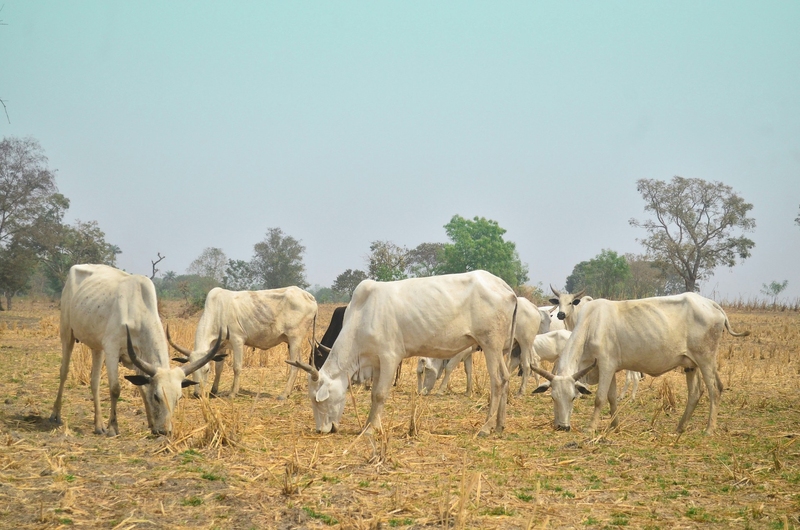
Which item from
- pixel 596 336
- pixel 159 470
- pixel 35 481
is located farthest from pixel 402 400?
pixel 35 481

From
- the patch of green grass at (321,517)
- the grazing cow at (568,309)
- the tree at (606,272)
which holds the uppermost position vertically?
the tree at (606,272)

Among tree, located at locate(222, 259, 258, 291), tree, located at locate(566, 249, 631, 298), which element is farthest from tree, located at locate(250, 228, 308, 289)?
tree, located at locate(566, 249, 631, 298)

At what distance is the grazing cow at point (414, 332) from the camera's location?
31.3 feet

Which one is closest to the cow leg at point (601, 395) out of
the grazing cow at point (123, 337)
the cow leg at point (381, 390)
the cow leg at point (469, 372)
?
the cow leg at point (381, 390)

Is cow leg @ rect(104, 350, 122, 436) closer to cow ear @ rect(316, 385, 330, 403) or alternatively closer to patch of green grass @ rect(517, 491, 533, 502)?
cow ear @ rect(316, 385, 330, 403)

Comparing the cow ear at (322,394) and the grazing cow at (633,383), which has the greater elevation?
the grazing cow at (633,383)

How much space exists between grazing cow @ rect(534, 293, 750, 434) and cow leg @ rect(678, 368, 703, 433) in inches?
0.5

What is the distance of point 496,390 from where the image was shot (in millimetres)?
9797

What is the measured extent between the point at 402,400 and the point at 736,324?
21.6 m

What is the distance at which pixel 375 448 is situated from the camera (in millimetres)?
7582

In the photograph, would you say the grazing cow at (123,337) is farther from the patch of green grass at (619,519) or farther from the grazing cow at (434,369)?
the grazing cow at (434,369)

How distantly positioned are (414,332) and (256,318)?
5.40m

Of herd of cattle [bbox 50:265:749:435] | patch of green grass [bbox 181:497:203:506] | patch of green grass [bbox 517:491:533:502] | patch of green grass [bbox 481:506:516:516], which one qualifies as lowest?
patch of green grass [bbox 181:497:203:506]

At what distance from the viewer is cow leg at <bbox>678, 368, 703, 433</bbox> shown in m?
10.2
